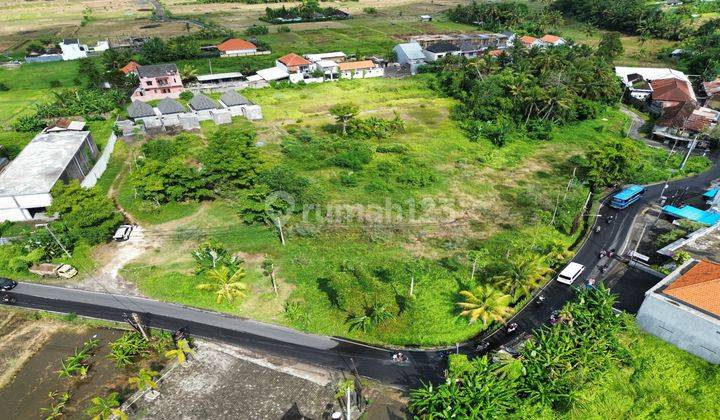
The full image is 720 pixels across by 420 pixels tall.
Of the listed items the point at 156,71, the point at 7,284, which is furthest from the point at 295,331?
the point at 156,71

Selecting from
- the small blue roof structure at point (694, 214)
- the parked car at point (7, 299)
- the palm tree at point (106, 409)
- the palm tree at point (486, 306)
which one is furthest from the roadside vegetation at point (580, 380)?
the parked car at point (7, 299)

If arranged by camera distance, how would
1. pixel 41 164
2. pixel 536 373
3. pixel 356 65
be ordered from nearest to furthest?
1. pixel 536 373
2. pixel 41 164
3. pixel 356 65

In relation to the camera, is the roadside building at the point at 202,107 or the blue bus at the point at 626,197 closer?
the blue bus at the point at 626,197

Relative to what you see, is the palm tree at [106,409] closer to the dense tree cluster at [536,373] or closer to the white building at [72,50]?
the dense tree cluster at [536,373]

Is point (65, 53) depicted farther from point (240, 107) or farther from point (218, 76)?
point (240, 107)

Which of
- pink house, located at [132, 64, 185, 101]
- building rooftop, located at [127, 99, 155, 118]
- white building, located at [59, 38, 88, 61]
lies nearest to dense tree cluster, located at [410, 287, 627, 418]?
building rooftop, located at [127, 99, 155, 118]

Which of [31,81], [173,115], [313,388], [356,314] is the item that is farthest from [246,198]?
[31,81]
